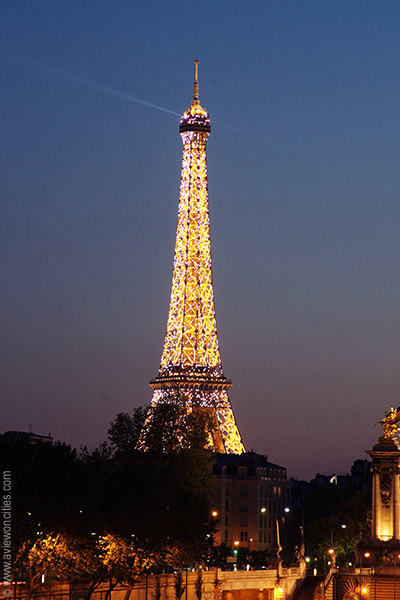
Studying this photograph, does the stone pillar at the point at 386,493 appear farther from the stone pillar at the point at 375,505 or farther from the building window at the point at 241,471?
the building window at the point at 241,471

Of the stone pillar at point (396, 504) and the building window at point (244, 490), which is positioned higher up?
the building window at point (244, 490)

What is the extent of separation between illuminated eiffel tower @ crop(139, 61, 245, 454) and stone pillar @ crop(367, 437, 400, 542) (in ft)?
217

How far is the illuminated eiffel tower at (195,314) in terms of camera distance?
16988 cm

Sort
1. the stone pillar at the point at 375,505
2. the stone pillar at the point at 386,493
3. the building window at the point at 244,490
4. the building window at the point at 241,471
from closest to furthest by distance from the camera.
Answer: the stone pillar at the point at 386,493
the stone pillar at the point at 375,505
the building window at the point at 244,490
the building window at the point at 241,471

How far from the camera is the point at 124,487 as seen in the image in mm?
94188

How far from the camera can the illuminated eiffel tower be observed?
16988cm

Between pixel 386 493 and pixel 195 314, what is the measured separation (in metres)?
76.1

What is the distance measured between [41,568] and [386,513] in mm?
22573

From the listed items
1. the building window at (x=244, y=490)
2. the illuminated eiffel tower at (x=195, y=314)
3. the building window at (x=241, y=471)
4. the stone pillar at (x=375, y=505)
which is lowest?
the stone pillar at (x=375, y=505)

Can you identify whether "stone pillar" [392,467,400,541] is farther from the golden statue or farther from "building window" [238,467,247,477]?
"building window" [238,467,247,477]

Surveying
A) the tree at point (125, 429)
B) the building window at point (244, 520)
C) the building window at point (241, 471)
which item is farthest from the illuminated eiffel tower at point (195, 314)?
the tree at point (125, 429)

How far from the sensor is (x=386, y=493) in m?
99.4

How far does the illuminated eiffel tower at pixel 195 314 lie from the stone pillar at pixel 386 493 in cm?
6622

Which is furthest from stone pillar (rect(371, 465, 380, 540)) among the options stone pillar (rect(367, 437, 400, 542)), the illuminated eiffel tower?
the illuminated eiffel tower
